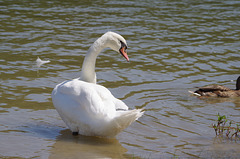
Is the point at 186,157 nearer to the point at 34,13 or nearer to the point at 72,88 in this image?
the point at 72,88

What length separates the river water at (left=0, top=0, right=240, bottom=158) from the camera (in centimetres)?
634

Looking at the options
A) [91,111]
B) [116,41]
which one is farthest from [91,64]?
[91,111]

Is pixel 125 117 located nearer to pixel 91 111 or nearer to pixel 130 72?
pixel 91 111

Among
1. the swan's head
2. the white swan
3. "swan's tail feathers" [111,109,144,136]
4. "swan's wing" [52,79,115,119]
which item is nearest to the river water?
the white swan

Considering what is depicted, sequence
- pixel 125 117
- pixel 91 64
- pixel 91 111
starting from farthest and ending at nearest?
pixel 91 64 < pixel 91 111 < pixel 125 117

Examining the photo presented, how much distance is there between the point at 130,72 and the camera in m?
10.6

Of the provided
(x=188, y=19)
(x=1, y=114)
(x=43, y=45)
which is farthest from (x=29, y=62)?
(x=188, y=19)

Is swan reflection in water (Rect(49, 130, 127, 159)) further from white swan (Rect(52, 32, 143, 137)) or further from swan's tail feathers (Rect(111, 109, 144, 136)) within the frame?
swan's tail feathers (Rect(111, 109, 144, 136))

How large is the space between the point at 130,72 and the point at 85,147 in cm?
463

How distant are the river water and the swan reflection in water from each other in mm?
13

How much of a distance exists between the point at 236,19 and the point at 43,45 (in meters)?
8.53

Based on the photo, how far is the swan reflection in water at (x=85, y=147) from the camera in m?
5.86

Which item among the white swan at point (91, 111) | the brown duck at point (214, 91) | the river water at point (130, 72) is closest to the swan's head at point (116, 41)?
the white swan at point (91, 111)

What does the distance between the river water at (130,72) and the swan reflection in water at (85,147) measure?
0.04 feet
